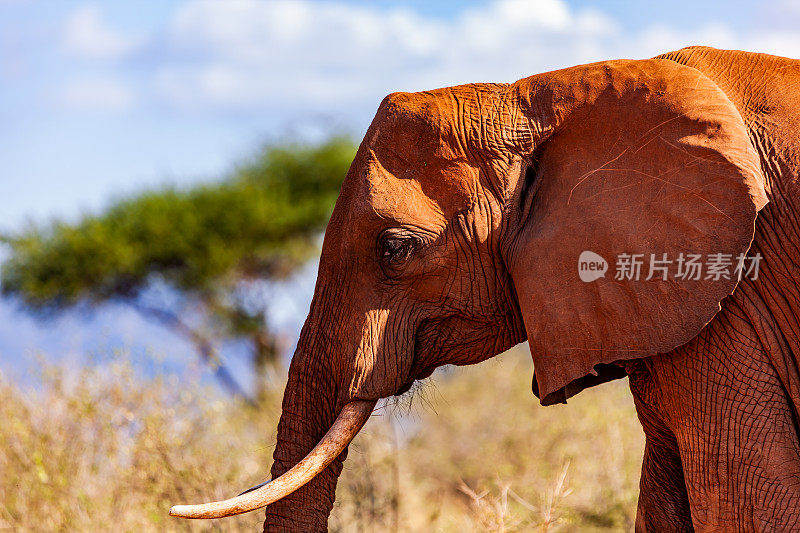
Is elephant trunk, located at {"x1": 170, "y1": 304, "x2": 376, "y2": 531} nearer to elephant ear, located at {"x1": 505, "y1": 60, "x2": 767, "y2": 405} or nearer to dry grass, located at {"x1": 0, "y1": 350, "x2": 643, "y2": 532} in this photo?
elephant ear, located at {"x1": 505, "y1": 60, "x2": 767, "y2": 405}

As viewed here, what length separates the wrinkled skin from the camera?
114 inches

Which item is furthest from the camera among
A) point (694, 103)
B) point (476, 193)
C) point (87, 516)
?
point (87, 516)

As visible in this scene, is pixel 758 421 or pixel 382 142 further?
pixel 382 142

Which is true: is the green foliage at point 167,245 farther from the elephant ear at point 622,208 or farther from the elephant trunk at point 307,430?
the elephant ear at point 622,208

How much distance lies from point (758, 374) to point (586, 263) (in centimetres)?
59

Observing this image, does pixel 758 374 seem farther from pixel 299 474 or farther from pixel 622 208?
pixel 299 474

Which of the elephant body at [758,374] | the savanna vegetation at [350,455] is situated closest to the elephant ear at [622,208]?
the elephant body at [758,374]

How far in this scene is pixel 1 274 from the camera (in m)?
17.0

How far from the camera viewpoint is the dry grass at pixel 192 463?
17.7 ft

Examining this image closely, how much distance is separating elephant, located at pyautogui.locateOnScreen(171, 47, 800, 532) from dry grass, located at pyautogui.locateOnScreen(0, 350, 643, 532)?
1.34 meters

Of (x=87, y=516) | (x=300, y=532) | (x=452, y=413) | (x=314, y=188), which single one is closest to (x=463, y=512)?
(x=452, y=413)

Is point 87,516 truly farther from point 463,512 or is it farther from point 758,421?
point 758,421

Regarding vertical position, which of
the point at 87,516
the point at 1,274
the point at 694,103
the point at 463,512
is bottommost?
the point at 463,512

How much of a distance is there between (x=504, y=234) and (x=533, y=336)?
1.11ft
